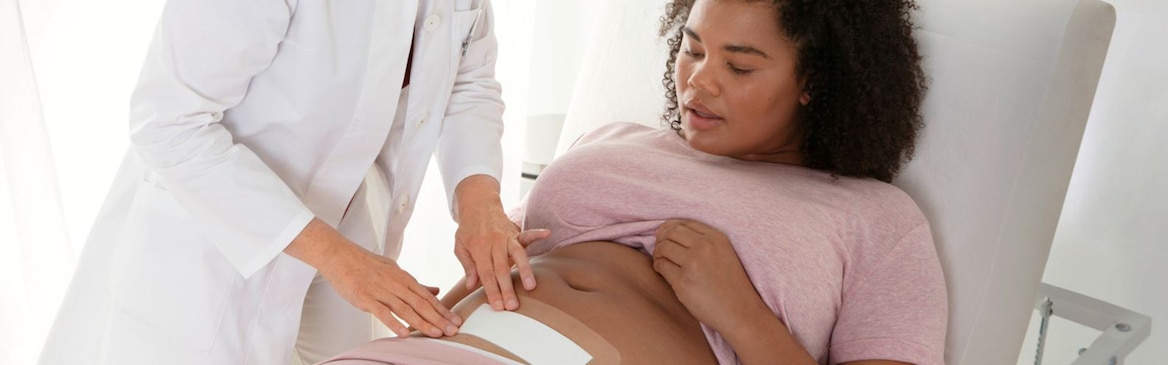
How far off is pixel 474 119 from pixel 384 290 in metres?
0.39

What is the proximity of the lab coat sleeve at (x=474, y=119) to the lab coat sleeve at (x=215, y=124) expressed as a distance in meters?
0.29

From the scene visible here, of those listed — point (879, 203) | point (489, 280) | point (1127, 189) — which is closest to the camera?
point (489, 280)

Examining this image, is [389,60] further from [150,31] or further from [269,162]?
[150,31]

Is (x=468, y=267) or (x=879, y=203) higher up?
(x=879, y=203)

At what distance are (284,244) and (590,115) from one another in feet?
2.58

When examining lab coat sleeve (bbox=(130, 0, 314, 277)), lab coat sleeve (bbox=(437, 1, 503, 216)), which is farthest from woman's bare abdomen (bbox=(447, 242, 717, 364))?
lab coat sleeve (bbox=(130, 0, 314, 277))

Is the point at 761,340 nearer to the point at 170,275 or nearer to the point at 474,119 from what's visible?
the point at 474,119

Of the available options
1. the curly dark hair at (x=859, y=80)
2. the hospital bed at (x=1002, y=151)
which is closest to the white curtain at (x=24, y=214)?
the curly dark hair at (x=859, y=80)

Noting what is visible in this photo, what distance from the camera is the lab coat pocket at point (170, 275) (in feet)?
4.51

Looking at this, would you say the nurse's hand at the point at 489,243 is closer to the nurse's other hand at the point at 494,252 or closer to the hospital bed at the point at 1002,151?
the nurse's other hand at the point at 494,252

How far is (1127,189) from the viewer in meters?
1.94

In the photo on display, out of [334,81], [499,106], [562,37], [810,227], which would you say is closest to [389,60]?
[334,81]

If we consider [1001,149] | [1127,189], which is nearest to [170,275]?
[1001,149]

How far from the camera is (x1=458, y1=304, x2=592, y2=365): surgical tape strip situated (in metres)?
1.25
